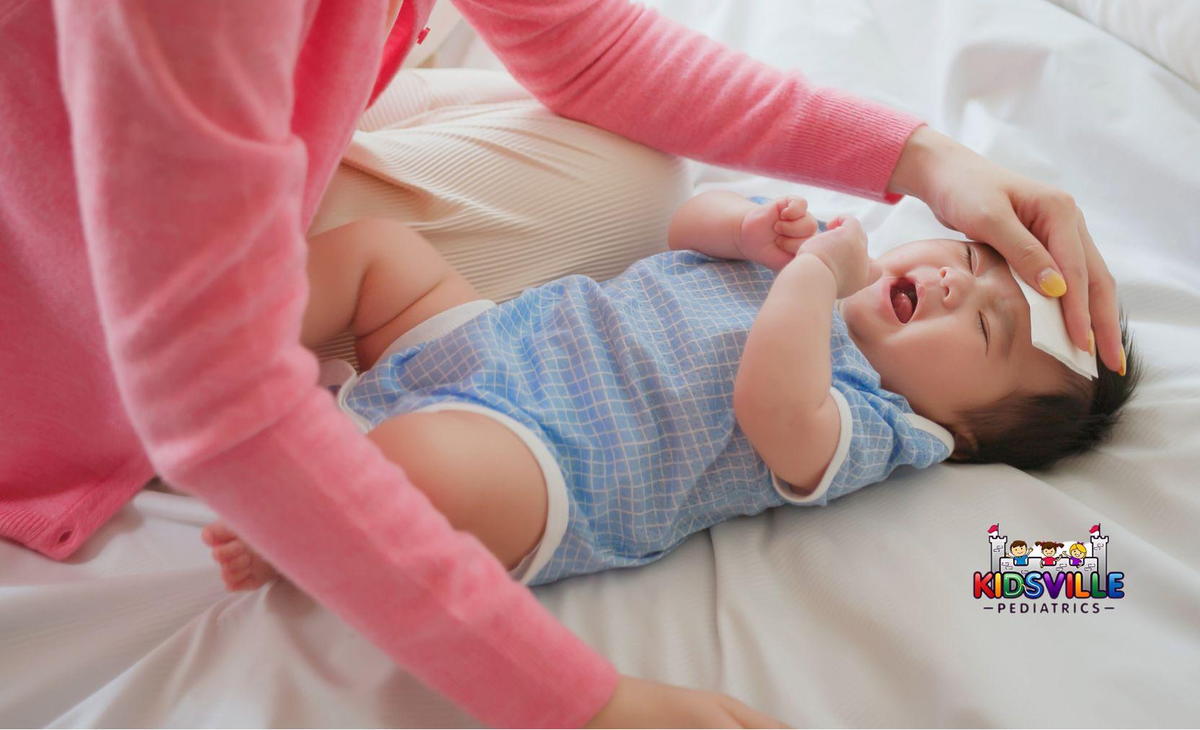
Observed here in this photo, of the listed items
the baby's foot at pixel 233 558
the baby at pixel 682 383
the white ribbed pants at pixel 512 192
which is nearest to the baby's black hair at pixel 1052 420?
the baby at pixel 682 383

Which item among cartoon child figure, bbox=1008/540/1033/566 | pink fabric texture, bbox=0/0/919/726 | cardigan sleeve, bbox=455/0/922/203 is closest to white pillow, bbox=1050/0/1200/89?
cardigan sleeve, bbox=455/0/922/203

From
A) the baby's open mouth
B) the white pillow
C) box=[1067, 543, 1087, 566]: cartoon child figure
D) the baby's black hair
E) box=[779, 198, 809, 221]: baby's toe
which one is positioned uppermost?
the white pillow

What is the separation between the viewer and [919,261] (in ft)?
3.41

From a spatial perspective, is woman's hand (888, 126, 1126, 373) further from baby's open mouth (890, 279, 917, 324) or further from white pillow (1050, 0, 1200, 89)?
white pillow (1050, 0, 1200, 89)

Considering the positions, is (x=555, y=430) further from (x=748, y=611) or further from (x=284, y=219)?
(x=284, y=219)

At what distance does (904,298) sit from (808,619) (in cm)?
40

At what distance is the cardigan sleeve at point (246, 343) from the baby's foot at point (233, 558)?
0.80ft

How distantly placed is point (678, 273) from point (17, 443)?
659 mm

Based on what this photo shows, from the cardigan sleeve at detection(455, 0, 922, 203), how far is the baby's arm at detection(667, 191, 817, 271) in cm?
8

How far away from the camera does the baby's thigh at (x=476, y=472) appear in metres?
0.77

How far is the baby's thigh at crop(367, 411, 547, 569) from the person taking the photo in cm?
77

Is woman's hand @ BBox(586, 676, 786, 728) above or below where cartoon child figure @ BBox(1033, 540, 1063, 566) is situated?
above

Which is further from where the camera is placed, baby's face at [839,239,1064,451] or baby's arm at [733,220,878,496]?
baby's face at [839,239,1064,451]

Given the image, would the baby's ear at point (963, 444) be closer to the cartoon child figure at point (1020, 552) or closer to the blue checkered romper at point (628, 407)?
the blue checkered romper at point (628, 407)
